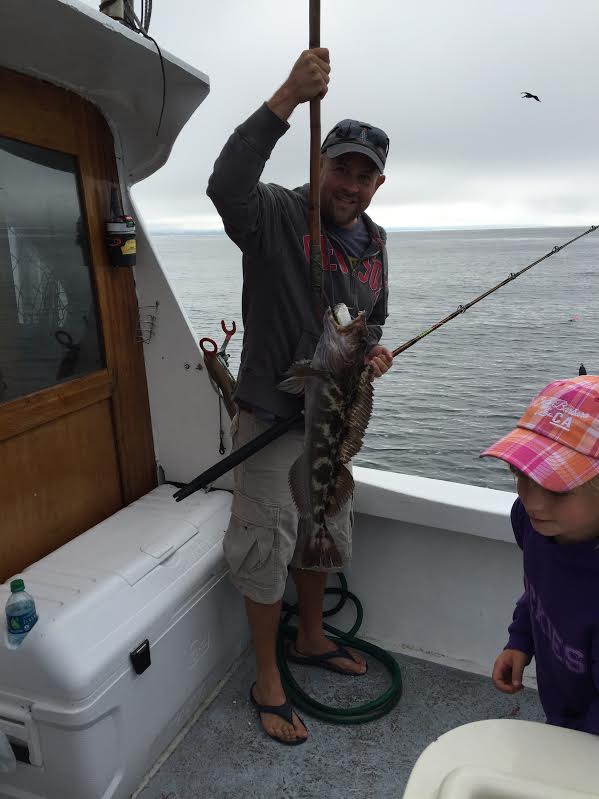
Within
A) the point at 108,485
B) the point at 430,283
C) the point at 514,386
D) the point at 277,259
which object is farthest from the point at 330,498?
the point at 430,283

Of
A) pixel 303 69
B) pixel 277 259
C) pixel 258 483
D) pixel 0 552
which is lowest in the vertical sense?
pixel 0 552

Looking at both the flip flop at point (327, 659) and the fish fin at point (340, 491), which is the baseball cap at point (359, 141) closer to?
the fish fin at point (340, 491)

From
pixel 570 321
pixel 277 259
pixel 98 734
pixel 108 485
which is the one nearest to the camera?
pixel 98 734

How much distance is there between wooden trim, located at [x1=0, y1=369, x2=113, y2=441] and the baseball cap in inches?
60.5

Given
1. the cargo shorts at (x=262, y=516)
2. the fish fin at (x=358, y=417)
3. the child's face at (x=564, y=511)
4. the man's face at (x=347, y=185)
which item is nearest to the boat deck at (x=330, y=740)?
the cargo shorts at (x=262, y=516)

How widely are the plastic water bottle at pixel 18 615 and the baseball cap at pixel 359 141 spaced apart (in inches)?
76.3

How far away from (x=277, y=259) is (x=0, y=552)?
1654 millimetres

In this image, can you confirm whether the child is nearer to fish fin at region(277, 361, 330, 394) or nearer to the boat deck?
fish fin at region(277, 361, 330, 394)

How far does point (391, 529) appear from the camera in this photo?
3.26m

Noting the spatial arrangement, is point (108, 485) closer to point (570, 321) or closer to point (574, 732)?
point (574, 732)

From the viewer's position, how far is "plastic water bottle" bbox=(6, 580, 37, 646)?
2047 mm

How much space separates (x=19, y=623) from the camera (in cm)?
205

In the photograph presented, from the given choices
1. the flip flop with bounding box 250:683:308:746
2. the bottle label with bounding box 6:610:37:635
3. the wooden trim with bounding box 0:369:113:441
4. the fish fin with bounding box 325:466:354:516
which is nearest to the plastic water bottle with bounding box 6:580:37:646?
the bottle label with bounding box 6:610:37:635

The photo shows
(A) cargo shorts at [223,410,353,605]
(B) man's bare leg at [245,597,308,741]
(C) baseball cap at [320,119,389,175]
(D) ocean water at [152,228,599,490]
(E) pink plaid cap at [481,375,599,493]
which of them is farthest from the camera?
(D) ocean water at [152,228,599,490]
